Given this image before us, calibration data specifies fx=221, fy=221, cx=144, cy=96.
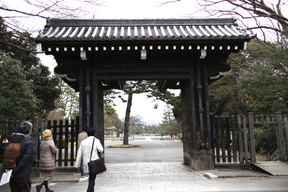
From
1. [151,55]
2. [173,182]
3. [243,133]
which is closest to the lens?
[173,182]

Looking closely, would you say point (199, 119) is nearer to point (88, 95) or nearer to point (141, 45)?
point (141, 45)

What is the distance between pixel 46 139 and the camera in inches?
207

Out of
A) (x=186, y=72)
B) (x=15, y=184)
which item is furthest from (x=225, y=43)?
(x=15, y=184)

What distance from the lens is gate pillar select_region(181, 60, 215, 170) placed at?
7668 mm

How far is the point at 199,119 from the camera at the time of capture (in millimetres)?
7855

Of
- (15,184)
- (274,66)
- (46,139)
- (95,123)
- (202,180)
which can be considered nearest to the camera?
(15,184)

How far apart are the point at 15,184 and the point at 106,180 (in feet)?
10.3

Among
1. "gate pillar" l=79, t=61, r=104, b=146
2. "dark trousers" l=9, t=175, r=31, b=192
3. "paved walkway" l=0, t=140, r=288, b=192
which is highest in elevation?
"gate pillar" l=79, t=61, r=104, b=146

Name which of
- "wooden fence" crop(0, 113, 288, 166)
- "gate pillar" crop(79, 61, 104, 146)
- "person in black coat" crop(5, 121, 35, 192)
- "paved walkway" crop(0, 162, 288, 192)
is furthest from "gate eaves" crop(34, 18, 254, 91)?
"person in black coat" crop(5, 121, 35, 192)

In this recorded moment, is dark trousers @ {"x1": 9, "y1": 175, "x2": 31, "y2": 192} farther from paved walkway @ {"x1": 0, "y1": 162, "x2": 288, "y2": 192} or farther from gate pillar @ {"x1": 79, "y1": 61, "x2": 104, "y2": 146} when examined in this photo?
gate pillar @ {"x1": 79, "y1": 61, "x2": 104, "y2": 146}

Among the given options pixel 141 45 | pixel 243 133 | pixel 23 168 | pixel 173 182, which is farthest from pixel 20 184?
pixel 243 133

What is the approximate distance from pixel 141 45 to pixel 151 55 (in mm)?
1012

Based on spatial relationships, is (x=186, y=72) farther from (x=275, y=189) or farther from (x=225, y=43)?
(x=275, y=189)

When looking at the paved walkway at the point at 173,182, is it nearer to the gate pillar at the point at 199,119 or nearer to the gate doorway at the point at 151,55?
the gate pillar at the point at 199,119
